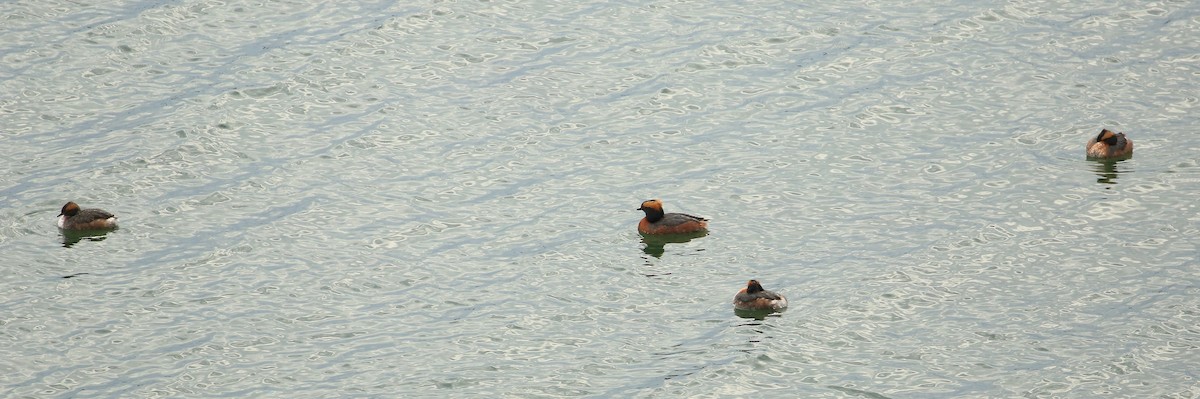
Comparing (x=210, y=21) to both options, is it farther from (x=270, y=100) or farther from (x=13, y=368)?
(x=13, y=368)

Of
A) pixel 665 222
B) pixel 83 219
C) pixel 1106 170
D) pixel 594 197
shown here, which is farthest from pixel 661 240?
pixel 83 219

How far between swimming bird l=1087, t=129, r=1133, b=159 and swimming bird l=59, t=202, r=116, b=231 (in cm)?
1921

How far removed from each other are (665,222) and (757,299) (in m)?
→ 4.76

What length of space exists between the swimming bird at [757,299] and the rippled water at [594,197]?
0.79 ft

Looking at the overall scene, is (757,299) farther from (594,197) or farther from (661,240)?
(594,197)

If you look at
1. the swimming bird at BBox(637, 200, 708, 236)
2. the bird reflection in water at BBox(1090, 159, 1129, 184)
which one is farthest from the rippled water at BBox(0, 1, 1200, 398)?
the swimming bird at BBox(637, 200, 708, 236)

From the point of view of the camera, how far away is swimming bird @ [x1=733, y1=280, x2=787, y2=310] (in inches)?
950

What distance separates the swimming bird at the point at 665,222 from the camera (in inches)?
1123

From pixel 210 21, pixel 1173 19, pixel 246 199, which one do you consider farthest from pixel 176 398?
pixel 1173 19

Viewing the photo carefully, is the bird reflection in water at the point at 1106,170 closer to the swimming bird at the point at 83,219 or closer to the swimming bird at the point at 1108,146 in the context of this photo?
the swimming bird at the point at 1108,146

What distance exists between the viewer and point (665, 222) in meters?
28.6

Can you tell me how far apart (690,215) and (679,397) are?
769 cm

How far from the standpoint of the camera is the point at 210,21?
40.0m

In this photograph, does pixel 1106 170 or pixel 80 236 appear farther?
pixel 1106 170
